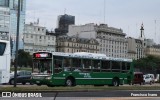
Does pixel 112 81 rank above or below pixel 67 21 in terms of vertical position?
below

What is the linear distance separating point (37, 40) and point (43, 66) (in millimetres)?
129519

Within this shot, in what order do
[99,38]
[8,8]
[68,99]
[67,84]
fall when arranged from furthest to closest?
[99,38], [8,8], [67,84], [68,99]

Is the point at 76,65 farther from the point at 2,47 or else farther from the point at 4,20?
the point at 4,20

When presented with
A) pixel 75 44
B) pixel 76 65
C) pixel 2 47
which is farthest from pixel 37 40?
pixel 2 47

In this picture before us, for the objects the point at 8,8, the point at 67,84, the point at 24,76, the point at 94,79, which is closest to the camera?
the point at 67,84

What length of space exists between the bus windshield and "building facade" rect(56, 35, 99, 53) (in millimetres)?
119262

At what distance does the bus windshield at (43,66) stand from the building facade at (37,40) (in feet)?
406

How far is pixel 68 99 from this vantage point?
15641 mm

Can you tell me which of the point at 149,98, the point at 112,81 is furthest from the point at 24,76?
the point at 149,98

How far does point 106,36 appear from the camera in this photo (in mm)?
176750

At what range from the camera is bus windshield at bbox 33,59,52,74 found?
32.8 meters

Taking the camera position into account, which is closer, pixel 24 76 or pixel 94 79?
pixel 94 79

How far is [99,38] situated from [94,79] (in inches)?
5298

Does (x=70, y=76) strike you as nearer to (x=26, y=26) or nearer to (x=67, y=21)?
(x=26, y=26)
